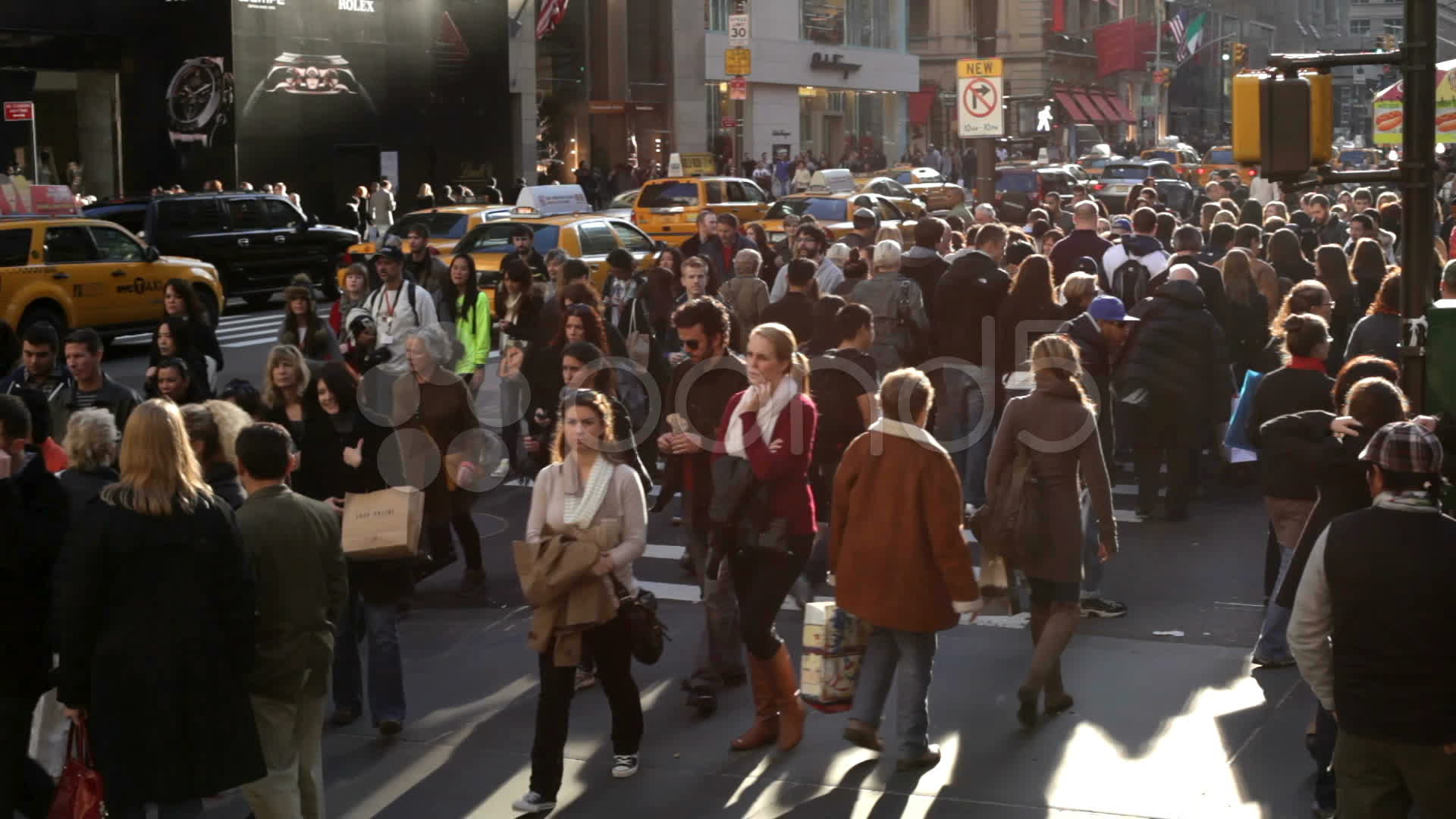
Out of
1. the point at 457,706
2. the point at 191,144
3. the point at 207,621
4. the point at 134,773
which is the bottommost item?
the point at 457,706

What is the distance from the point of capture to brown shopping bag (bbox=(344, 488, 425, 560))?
8062mm

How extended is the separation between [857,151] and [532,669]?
179 feet

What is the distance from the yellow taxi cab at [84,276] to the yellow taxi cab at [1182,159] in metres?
30.2

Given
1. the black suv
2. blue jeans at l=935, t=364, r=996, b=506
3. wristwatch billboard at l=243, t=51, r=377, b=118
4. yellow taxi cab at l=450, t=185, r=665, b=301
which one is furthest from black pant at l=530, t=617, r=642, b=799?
wristwatch billboard at l=243, t=51, r=377, b=118

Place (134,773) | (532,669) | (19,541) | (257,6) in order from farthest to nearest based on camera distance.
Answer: (257,6) → (532,669) → (19,541) → (134,773)

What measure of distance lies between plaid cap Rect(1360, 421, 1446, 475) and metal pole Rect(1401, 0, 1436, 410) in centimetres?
342

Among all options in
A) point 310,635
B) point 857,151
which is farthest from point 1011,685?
point 857,151

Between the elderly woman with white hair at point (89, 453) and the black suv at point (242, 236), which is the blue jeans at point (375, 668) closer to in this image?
the elderly woman with white hair at point (89, 453)

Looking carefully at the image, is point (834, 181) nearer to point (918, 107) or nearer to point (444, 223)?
point (444, 223)

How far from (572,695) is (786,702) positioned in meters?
1.11

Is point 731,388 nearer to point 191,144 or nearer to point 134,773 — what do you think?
point 134,773

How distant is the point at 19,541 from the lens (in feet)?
20.5

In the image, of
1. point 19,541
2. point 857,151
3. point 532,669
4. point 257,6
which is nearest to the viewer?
point 19,541

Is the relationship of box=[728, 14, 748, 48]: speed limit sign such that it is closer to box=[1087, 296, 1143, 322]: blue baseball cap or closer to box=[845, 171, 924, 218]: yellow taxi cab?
box=[845, 171, 924, 218]: yellow taxi cab
